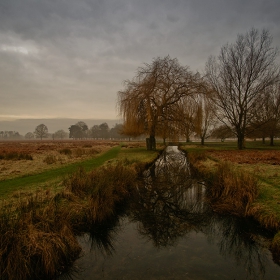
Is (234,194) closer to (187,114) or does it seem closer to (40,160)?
(187,114)

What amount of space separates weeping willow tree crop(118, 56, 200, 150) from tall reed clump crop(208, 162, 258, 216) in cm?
1669

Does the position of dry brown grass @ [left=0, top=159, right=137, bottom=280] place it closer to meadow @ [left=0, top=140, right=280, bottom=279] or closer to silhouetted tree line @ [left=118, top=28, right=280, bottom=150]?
meadow @ [left=0, top=140, right=280, bottom=279]

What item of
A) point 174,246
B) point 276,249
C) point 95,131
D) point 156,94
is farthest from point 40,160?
point 95,131

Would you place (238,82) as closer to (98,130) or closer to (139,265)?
(139,265)

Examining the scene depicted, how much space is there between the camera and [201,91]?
25.3 m

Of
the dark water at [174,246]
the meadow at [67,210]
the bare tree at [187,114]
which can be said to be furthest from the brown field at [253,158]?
the dark water at [174,246]

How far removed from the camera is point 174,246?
5781 mm

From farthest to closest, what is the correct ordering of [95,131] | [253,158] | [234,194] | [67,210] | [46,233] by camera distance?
[95,131] → [253,158] → [234,194] → [67,210] → [46,233]

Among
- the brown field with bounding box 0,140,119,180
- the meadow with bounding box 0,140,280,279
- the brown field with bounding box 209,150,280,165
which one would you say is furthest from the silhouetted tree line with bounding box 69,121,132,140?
the meadow with bounding box 0,140,280,279

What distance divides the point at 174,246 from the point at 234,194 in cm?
390

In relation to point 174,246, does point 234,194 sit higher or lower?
higher

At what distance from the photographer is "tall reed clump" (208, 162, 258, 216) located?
7.75m

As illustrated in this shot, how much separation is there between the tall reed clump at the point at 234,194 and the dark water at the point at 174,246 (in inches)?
19.3

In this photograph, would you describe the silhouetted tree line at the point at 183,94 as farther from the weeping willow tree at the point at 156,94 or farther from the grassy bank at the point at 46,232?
the grassy bank at the point at 46,232
